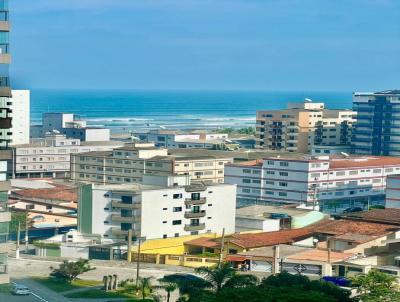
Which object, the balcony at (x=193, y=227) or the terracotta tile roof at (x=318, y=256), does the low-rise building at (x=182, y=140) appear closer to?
the balcony at (x=193, y=227)

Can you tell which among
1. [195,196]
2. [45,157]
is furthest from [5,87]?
[45,157]

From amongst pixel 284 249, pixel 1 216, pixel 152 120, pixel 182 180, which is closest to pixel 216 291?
pixel 1 216

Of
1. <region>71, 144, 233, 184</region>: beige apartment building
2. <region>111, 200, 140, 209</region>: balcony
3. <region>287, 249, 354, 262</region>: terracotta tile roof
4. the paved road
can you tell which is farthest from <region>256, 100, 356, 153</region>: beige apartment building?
the paved road

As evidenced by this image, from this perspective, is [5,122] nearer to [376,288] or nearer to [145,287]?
[145,287]

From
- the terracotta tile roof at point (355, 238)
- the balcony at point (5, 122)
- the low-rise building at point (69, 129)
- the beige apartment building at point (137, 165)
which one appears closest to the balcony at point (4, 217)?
the balcony at point (5, 122)

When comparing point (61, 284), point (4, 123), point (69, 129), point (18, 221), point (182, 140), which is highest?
point (4, 123)

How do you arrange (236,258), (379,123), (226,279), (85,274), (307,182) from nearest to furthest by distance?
(226,279), (85,274), (236,258), (307,182), (379,123)
